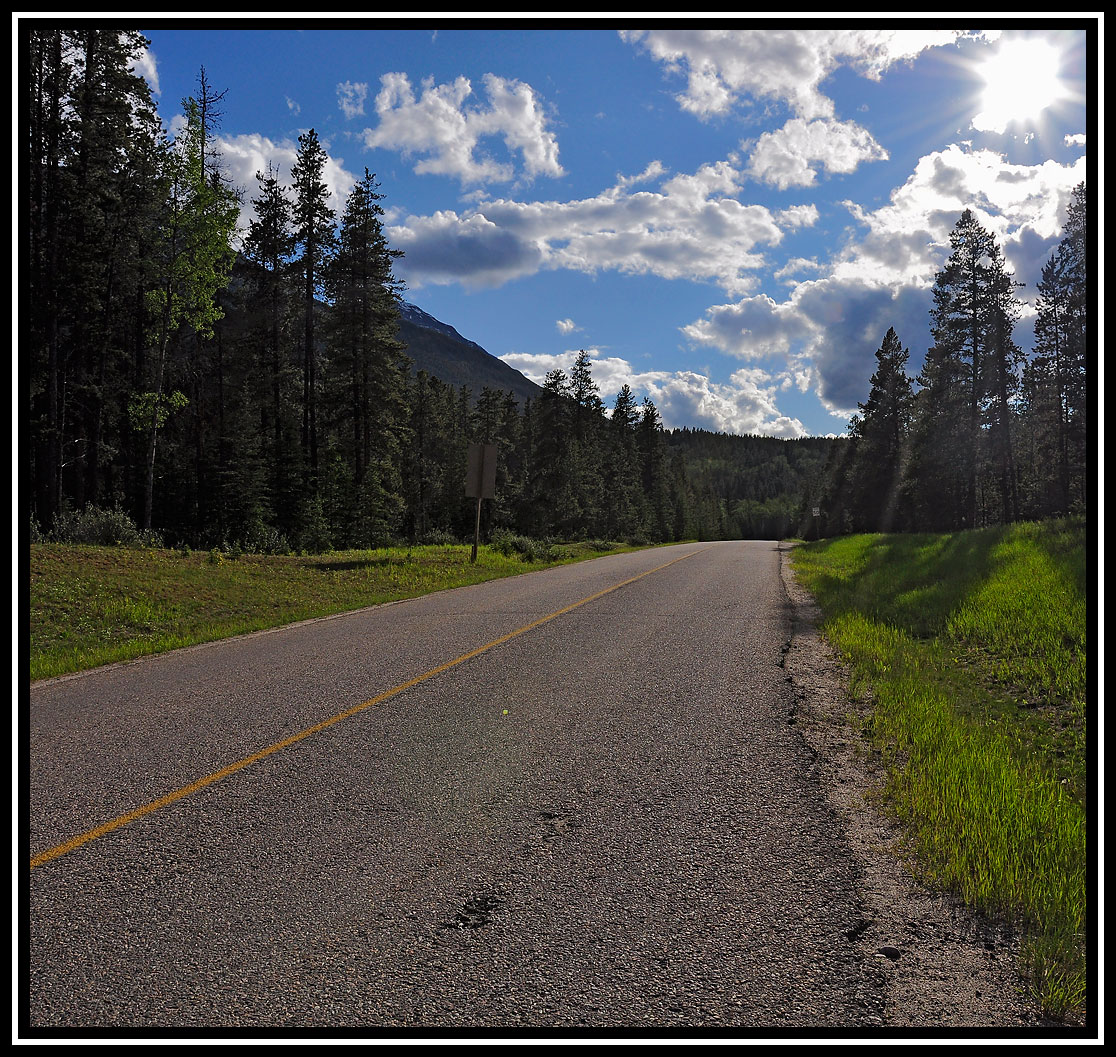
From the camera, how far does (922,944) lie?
2684mm

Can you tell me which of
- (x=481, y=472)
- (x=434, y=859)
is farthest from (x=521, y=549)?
(x=434, y=859)

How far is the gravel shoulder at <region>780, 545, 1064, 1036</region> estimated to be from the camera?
7.57 feet

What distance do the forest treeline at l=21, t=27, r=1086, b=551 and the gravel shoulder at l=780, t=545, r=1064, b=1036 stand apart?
4.88 m

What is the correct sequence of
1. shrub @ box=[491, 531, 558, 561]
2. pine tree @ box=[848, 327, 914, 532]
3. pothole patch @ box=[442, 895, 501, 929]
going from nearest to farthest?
pothole patch @ box=[442, 895, 501, 929]
shrub @ box=[491, 531, 558, 561]
pine tree @ box=[848, 327, 914, 532]

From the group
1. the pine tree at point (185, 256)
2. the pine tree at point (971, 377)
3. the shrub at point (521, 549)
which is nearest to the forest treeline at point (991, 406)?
the pine tree at point (971, 377)

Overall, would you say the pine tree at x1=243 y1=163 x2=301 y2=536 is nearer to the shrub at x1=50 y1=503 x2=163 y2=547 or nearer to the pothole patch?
the shrub at x1=50 y1=503 x2=163 y2=547

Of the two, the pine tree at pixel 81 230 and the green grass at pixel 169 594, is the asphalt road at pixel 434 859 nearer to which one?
the green grass at pixel 169 594

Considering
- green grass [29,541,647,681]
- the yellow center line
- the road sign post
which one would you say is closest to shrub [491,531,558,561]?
the road sign post

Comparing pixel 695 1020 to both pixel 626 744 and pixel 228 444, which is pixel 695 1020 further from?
pixel 228 444

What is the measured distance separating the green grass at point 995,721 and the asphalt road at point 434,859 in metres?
0.61

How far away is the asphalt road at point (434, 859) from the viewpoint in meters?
2.38

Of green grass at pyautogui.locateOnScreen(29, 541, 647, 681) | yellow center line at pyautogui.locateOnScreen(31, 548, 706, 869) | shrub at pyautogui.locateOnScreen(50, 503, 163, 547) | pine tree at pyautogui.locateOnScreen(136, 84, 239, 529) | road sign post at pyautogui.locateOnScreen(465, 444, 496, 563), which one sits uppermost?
pine tree at pyautogui.locateOnScreen(136, 84, 239, 529)

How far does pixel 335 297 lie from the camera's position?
3409cm

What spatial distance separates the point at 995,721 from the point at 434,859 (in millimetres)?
5227
